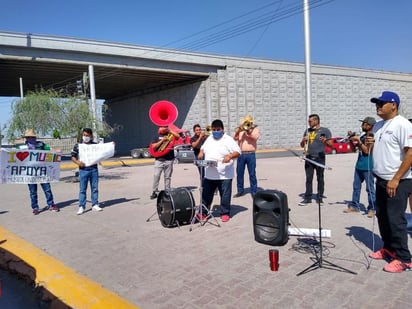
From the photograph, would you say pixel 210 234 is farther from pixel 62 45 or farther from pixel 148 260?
pixel 62 45

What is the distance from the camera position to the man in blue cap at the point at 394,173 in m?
3.74

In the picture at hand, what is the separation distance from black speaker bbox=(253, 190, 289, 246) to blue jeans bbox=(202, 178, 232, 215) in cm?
129

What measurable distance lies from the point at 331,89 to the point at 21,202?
32.8 metres

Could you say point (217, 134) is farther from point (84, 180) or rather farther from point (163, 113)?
point (84, 180)

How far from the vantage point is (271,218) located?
4.91 metres

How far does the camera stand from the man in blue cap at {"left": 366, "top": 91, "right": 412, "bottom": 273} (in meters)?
3.74

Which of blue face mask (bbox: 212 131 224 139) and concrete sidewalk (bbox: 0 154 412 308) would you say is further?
blue face mask (bbox: 212 131 224 139)

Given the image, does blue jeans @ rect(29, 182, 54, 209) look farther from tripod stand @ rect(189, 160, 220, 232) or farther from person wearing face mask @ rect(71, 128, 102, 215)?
tripod stand @ rect(189, 160, 220, 232)

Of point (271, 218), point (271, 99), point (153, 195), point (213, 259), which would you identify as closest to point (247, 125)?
point (153, 195)

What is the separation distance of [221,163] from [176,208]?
1131mm

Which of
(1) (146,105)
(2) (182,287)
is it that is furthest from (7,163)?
(1) (146,105)

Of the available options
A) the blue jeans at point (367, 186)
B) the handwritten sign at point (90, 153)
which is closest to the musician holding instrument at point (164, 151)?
the handwritten sign at point (90, 153)

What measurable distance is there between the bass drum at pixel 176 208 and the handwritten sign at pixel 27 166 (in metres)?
3.18

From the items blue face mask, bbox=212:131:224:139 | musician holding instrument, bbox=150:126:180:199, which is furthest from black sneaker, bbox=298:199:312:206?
musician holding instrument, bbox=150:126:180:199
